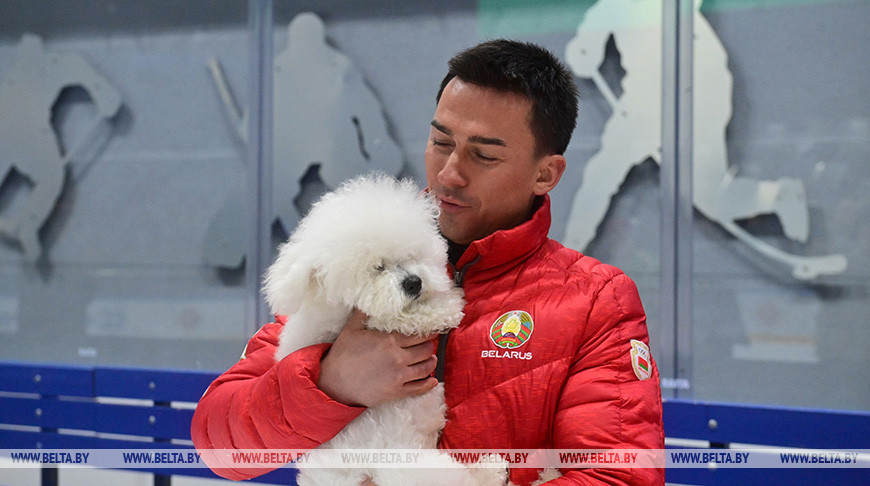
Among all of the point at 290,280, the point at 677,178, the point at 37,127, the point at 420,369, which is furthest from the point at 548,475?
the point at 37,127

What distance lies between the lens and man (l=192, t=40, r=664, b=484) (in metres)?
1.06

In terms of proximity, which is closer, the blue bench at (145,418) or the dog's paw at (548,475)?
the dog's paw at (548,475)

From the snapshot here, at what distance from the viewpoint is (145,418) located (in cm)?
288

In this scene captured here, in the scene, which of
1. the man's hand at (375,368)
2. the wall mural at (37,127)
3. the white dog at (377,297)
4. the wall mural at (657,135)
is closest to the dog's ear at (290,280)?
the white dog at (377,297)

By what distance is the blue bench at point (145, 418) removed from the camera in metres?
2.27

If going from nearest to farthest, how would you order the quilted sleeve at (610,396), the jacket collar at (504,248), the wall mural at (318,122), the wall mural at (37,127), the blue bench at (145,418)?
1. the quilted sleeve at (610,396)
2. the jacket collar at (504,248)
3. the blue bench at (145,418)
4. the wall mural at (318,122)
5. the wall mural at (37,127)

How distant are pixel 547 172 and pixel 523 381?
402 millimetres

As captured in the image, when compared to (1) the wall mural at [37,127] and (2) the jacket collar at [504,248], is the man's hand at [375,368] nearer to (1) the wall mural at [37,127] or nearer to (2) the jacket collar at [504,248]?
(2) the jacket collar at [504,248]

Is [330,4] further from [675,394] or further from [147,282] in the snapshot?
[675,394]

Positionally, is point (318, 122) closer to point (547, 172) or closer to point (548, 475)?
point (547, 172)

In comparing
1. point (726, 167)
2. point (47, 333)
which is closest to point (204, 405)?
point (726, 167)

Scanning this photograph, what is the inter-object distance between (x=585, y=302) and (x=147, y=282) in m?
2.97

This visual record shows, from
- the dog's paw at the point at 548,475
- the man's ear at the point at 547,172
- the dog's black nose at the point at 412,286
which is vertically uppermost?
the man's ear at the point at 547,172

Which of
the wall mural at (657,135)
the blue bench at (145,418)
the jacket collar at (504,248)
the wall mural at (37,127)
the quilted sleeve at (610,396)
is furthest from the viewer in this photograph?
the wall mural at (37,127)
